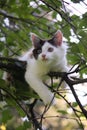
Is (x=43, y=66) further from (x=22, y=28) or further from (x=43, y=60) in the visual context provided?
(x=22, y=28)

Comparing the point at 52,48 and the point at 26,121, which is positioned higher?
the point at 52,48

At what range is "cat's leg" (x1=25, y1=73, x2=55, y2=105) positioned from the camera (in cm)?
279

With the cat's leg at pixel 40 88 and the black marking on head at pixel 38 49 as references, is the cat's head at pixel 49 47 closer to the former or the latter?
the black marking on head at pixel 38 49

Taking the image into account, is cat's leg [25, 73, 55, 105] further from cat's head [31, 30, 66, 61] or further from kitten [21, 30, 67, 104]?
cat's head [31, 30, 66, 61]

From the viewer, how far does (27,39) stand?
3238 mm

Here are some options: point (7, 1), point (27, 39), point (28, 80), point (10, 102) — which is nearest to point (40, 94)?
point (28, 80)

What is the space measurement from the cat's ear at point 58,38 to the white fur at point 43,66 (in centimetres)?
4

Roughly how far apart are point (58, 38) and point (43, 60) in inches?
7.8

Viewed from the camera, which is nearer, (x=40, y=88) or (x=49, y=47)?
(x=40, y=88)

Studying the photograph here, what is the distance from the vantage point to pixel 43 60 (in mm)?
2916

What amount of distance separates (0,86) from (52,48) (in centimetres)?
72

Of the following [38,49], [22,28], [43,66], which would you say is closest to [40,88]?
[43,66]

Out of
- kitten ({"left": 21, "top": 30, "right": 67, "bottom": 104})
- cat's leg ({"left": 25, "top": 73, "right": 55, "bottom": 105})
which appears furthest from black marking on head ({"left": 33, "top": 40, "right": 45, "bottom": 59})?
cat's leg ({"left": 25, "top": 73, "right": 55, "bottom": 105})

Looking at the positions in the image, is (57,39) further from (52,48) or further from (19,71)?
(19,71)
